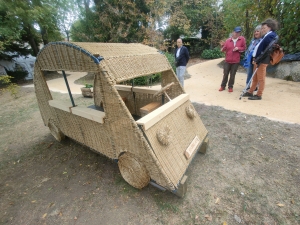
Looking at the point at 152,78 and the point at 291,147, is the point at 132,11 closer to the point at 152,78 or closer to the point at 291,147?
the point at 152,78

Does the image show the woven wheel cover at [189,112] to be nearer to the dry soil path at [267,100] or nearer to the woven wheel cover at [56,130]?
the dry soil path at [267,100]

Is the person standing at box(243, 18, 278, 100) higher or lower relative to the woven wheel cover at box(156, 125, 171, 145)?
higher

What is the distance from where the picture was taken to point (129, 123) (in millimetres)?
1869

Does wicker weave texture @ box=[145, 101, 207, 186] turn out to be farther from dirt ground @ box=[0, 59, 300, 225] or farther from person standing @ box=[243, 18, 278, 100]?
person standing @ box=[243, 18, 278, 100]

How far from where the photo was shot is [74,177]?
2670mm

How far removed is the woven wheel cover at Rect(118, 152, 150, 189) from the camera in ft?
6.67

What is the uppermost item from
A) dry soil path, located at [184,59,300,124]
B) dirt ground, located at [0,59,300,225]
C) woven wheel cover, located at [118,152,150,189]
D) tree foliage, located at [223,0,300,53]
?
tree foliage, located at [223,0,300,53]

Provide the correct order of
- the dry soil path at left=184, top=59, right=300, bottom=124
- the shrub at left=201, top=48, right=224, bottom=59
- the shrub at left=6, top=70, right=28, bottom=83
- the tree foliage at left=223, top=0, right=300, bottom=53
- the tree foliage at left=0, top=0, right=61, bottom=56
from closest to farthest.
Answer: the dry soil path at left=184, top=59, right=300, bottom=124
the tree foliage at left=223, top=0, right=300, bottom=53
the tree foliage at left=0, top=0, right=61, bottom=56
the shrub at left=6, top=70, right=28, bottom=83
the shrub at left=201, top=48, right=224, bottom=59

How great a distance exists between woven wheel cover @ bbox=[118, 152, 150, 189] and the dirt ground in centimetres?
25

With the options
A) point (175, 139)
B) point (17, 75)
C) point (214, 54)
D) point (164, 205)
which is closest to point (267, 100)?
point (175, 139)

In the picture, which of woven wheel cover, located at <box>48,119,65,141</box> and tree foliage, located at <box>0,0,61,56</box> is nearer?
woven wheel cover, located at <box>48,119,65,141</box>

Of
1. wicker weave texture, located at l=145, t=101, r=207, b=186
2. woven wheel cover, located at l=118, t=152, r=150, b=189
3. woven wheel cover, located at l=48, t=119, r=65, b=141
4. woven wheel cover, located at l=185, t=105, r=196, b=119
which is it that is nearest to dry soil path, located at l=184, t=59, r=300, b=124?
woven wheel cover, located at l=185, t=105, r=196, b=119

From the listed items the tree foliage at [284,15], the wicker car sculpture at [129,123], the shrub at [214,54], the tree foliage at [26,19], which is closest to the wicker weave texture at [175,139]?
the wicker car sculpture at [129,123]

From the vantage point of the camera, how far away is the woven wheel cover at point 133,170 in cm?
203
